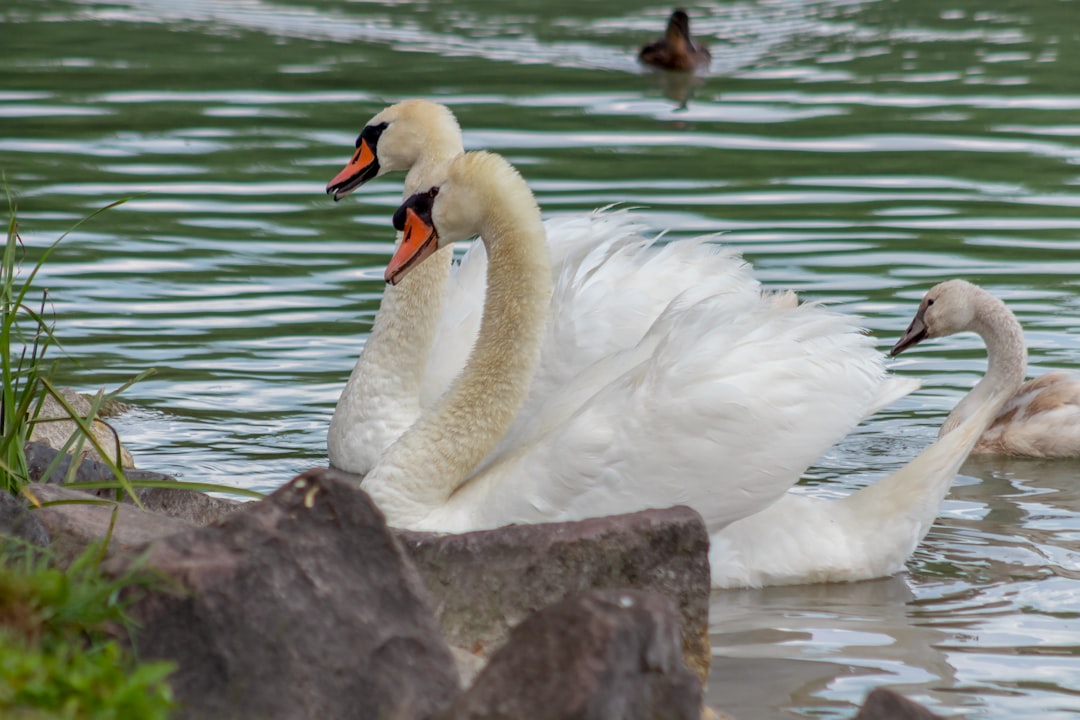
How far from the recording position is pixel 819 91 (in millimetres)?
15734

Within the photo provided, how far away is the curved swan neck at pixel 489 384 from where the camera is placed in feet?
19.0

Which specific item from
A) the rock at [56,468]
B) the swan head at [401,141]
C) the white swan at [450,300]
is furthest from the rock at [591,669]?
the swan head at [401,141]

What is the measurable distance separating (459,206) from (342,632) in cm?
252

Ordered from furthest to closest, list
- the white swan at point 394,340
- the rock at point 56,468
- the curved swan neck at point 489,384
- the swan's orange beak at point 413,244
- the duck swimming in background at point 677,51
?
the duck swimming in background at point 677,51 < the white swan at point 394,340 < the swan's orange beak at point 413,244 < the curved swan neck at point 489,384 < the rock at point 56,468

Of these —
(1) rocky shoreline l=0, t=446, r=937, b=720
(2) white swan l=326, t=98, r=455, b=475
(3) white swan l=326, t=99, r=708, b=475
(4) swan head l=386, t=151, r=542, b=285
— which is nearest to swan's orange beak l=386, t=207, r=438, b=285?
(4) swan head l=386, t=151, r=542, b=285

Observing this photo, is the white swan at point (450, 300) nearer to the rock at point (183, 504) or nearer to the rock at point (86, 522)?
the rock at point (183, 504)

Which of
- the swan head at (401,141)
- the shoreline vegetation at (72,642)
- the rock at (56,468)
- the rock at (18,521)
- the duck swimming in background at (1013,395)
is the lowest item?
the duck swimming in background at (1013,395)

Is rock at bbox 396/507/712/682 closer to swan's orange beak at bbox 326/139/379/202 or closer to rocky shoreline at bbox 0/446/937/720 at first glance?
rocky shoreline at bbox 0/446/937/720

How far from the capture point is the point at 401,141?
729 cm

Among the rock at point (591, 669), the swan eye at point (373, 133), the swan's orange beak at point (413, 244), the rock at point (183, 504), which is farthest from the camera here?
the swan eye at point (373, 133)

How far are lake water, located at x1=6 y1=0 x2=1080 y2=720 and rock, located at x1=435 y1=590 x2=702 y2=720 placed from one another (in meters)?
1.10

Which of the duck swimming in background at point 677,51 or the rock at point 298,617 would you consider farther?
the duck swimming in background at point 677,51

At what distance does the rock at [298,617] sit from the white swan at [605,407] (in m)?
1.63

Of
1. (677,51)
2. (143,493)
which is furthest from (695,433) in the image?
(677,51)
